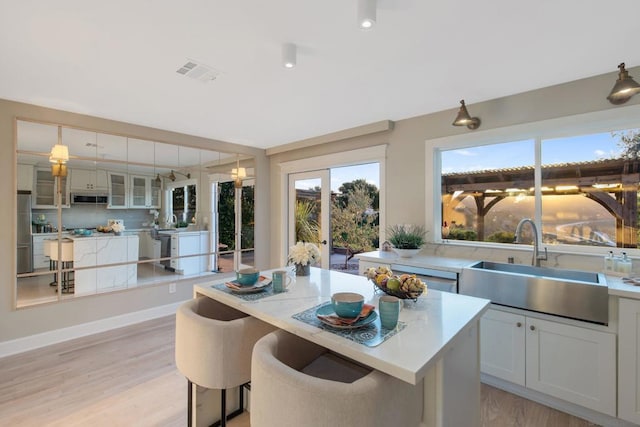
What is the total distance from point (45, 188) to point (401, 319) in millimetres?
3783

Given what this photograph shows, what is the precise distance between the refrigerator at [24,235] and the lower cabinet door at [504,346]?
4.35 m

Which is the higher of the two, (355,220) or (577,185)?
(577,185)

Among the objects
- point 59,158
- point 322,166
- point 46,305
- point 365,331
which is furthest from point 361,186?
point 46,305

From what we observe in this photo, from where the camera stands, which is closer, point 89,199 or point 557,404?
point 557,404

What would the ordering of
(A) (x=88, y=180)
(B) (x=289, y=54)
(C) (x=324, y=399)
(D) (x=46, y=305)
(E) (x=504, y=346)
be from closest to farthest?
(C) (x=324, y=399), (B) (x=289, y=54), (E) (x=504, y=346), (D) (x=46, y=305), (A) (x=88, y=180)

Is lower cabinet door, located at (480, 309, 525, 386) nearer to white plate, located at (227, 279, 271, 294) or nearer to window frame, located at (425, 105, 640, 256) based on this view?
window frame, located at (425, 105, 640, 256)

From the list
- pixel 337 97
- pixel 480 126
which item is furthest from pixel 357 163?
pixel 480 126

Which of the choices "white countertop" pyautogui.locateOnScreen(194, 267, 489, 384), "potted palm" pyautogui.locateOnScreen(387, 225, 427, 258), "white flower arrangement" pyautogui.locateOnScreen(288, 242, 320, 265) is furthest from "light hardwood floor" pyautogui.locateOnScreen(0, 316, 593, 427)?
"potted palm" pyautogui.locateOnScreen(387, 225, 427, 258)

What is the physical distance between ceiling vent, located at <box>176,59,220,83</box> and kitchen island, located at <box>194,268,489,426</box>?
1.66m

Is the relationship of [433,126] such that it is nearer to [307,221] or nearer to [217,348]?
[307,221]

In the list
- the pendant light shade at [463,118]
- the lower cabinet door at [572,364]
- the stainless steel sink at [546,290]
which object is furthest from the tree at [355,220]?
the lower cabinet door at [572,364]

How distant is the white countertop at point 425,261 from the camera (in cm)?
249

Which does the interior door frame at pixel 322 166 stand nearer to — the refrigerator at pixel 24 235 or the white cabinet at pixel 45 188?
the white cabinet at pixel 45 188

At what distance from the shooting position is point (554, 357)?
2.01m
